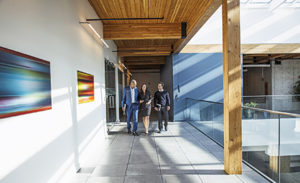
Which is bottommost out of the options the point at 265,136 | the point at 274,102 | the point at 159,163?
the point at 159,163

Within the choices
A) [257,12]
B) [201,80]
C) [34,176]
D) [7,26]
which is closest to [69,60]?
[7,26]

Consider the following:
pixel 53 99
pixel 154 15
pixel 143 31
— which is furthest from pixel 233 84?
pixel 143 31

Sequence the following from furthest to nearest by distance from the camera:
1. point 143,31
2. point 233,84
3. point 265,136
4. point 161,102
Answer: point 161,102 < point 143,31 < point 265,136 < point 233,84

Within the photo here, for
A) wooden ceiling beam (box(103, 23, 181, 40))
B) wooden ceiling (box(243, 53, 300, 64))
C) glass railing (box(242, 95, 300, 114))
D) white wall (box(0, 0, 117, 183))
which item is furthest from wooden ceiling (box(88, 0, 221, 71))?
wooden ceiling (box(243, 53, 300, 64))

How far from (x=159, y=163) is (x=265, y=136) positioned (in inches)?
118

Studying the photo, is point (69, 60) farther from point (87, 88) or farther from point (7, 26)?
point (7, 26)

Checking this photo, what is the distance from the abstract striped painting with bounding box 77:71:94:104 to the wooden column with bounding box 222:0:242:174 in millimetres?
2663

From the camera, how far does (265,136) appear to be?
4.48m

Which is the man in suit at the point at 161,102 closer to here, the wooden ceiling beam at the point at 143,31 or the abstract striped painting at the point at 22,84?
the wooden ceiling beam at the point at 143,31

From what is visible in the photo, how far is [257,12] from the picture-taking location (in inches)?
294

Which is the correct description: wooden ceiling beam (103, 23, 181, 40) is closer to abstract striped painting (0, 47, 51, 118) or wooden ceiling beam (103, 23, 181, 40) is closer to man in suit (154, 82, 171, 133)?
man in suit (154, 82, 171, 133)

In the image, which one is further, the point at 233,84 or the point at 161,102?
the point at 161,102

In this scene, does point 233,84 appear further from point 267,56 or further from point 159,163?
point 267,56

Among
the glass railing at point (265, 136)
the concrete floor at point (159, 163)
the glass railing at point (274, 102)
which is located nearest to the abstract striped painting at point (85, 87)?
the concrete floor at point (159, 163)
